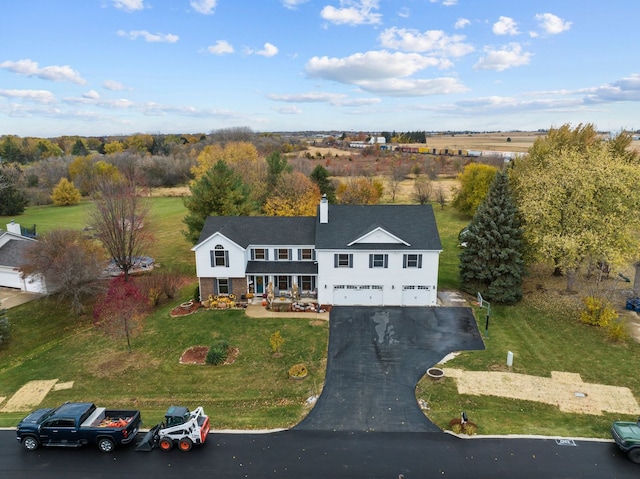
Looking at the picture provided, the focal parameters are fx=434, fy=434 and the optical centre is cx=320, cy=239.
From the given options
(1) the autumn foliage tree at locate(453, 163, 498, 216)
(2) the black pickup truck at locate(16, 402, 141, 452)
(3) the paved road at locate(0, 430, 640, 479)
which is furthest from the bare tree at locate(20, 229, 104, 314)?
(1) the autumn foliage tree at locate(453, 163, 498, 216)

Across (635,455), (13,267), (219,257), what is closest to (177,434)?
(219,257)

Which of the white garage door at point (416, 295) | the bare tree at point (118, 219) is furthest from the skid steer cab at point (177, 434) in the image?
the bare tree at point (118, 219)

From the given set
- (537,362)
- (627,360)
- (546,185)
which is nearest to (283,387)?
(537,362)

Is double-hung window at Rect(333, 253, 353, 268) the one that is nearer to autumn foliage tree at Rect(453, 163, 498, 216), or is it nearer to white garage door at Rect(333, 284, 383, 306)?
white garage door at Rect(333, 284, 383, 306)

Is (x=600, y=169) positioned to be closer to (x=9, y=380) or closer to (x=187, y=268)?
(x=187, y=268)

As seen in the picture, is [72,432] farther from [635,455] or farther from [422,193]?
[422,193]
